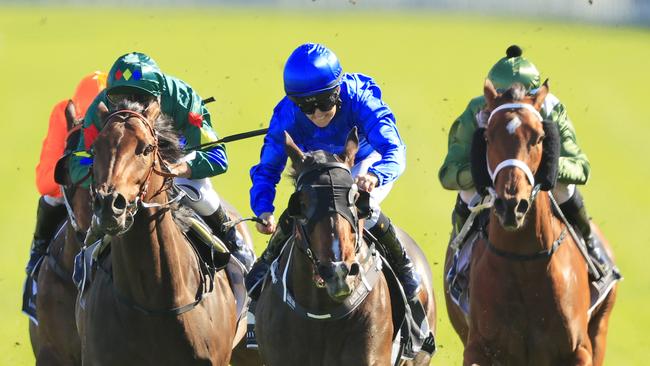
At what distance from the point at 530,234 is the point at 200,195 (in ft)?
6.18

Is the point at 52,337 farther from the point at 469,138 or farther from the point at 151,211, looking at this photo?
the point at 469,138

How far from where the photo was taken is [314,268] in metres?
6.06

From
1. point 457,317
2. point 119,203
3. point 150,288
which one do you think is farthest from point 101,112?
point 457,317

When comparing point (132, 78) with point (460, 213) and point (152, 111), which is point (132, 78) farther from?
point (460, 213)

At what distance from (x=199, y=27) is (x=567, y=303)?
2956cm

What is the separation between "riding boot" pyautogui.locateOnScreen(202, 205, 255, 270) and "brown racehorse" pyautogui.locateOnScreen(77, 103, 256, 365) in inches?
28.8

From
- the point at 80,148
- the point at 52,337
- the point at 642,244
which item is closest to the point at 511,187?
the point at 80,148

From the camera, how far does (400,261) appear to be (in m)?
7.00

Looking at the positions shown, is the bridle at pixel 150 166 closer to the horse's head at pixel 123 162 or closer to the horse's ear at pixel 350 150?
the horse's head at pixel 123 162

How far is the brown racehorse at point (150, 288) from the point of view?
241 inches

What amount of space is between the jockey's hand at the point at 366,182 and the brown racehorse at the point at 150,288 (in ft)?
3.03

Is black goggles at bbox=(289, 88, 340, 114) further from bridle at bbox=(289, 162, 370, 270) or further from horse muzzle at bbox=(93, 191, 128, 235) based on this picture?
horse muzzle at bbox=(93, 191, 128, 235)

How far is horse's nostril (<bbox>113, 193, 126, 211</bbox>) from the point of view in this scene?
Result: 5.75 m

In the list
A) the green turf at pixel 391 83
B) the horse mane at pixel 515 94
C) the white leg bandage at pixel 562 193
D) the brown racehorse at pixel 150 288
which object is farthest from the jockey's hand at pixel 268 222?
the green turf at pixel 391 83
